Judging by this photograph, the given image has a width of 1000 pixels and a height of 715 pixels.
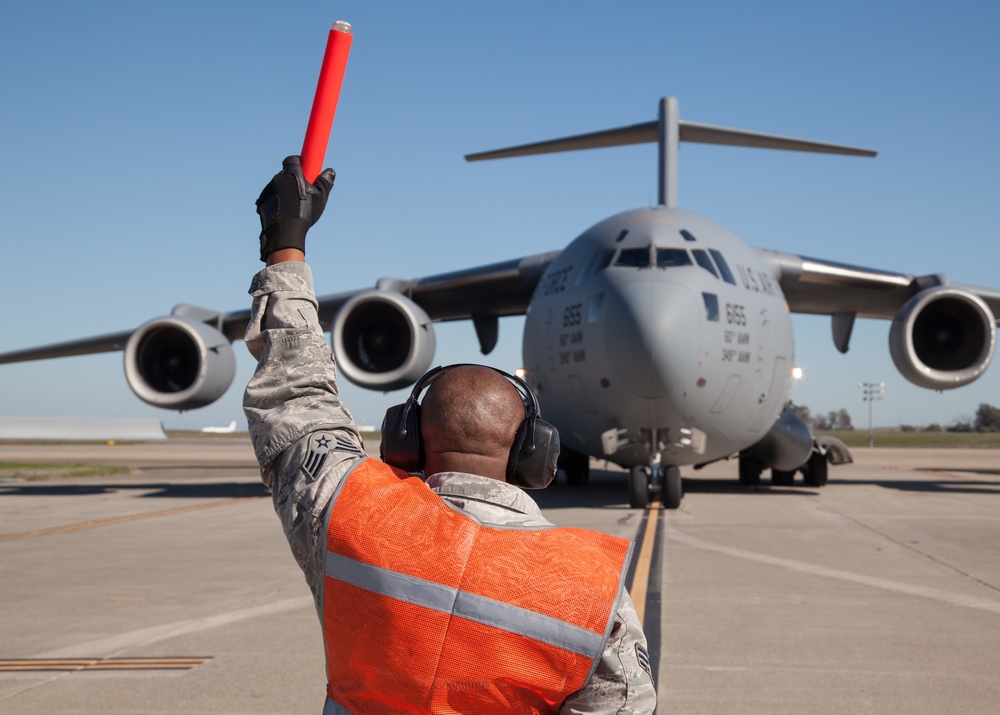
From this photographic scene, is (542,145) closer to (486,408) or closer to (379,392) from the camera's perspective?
(379,392)

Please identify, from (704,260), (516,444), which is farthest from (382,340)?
(516,444)

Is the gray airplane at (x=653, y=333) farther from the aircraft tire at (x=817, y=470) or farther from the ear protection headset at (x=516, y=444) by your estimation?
the ear protection headset at (x=516, y=444)

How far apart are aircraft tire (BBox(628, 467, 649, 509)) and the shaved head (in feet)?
Result: 33.7

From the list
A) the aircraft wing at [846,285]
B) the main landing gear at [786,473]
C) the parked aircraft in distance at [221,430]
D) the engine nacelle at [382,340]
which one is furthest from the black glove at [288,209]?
the parked aircraft in distance at [221,430]

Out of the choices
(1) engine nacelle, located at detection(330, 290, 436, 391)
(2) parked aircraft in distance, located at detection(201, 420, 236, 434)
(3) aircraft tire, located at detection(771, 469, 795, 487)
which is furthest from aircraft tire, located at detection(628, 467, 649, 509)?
(2) parked aircraft in distance, located at detection(201, 420, 236, 434)

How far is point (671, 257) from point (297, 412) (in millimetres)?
10355

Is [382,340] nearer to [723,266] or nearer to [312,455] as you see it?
[723,266]

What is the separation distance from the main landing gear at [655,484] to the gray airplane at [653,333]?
0.03 meters

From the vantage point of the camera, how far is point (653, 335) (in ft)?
35.3

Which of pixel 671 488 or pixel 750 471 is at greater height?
pixel 671 488

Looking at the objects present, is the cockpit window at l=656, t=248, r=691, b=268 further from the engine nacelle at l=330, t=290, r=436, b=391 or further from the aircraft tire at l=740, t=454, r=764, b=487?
the aircraft tire at l=740, t=454, r=764, b=487

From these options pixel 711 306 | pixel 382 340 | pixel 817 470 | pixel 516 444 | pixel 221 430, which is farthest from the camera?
pixel 221 430

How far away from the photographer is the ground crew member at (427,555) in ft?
4.83

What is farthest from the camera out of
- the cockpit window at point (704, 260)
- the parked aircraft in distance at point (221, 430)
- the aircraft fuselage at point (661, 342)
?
the parked aircraft in distance at point (221, 430)
